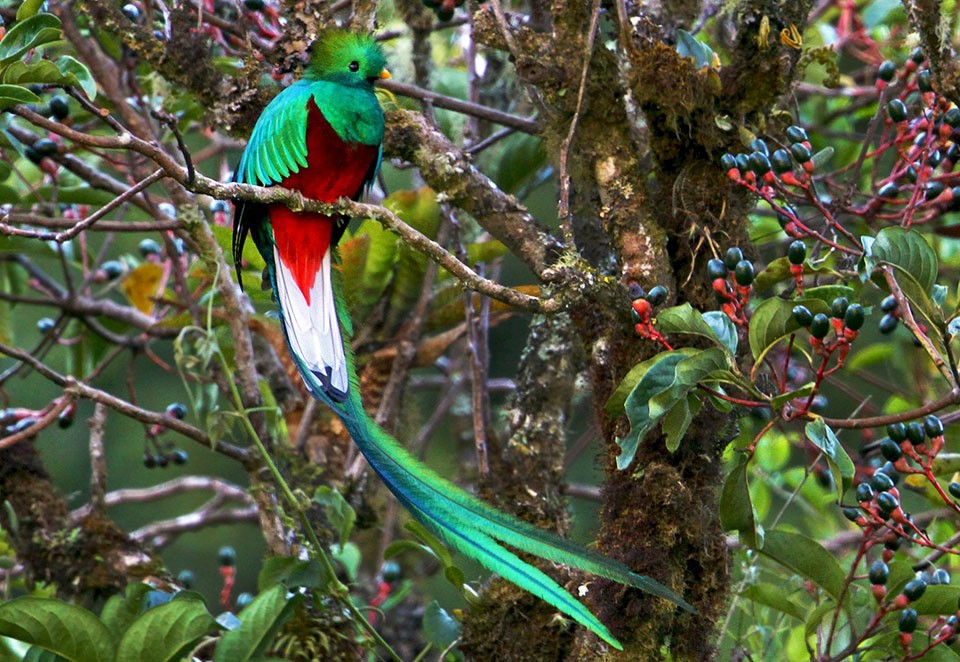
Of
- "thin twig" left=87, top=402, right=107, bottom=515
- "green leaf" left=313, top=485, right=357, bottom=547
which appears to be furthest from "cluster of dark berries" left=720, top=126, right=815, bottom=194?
"thin twig" left=87, top=402, right=107, bottom=515

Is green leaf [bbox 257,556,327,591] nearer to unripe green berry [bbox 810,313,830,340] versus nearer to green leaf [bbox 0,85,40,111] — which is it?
green leaf [bbox 0,85,40,111]

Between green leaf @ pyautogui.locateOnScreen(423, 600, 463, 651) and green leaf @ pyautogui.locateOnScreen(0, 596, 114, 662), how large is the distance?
2.10 ft

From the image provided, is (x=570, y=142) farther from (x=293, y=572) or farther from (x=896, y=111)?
(x=293, y=572)

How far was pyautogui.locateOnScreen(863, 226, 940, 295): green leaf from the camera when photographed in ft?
5.52

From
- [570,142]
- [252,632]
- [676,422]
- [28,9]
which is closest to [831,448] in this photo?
[676,422]

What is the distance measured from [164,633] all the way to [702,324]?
95cm

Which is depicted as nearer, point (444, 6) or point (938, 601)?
point (938, 601)

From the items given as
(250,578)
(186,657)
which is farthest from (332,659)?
(250,578)

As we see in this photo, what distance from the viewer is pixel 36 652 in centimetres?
179

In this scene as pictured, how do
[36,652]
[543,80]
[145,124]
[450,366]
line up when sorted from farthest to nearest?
[450,366] < [145,124] < [543,80] < [36,652]

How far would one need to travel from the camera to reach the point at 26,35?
6.42ft

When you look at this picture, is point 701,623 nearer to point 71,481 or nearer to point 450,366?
point 450,366

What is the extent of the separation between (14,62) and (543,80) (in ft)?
3.08

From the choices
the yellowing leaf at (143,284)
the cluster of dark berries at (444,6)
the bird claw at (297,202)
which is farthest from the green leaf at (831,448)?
the yellowing leaf at (143,284)
